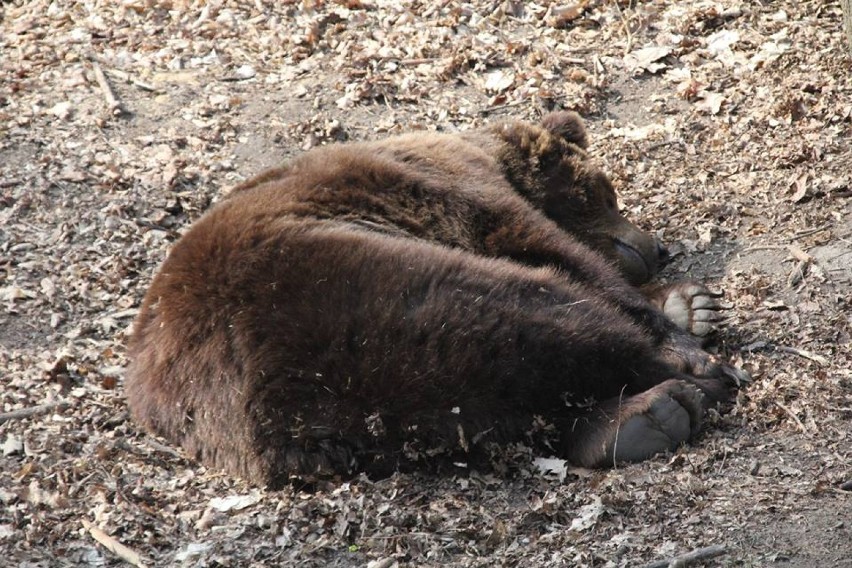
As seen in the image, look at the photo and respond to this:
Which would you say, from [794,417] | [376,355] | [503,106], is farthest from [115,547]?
[503,106]

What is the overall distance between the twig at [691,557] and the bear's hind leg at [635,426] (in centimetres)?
94

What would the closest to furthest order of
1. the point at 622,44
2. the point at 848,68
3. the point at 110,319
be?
1. the point at 110,319
2. the point at 848,68
3. the point at 622,44

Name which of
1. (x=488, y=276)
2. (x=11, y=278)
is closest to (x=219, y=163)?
(x=11, y=278)

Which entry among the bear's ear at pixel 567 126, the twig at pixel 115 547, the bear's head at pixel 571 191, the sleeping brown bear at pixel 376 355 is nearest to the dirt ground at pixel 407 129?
the twig at pixel 115 547

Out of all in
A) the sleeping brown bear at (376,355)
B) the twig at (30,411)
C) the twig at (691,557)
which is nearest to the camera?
the twig at (691,557)

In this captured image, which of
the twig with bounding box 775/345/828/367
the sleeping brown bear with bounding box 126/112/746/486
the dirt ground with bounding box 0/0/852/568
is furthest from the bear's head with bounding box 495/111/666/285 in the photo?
Answer: the twig with bounding box 775/345/828/367

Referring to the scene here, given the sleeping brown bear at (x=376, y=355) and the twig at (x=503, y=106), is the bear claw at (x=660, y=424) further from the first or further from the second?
the twig at (x=503, y=106)

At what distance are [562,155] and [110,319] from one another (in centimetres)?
340

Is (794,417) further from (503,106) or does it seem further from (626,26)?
(626,26)

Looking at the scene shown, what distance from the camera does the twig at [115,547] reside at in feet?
15.0

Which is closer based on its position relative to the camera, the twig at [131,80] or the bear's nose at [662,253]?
the bear's nose at [662,253]

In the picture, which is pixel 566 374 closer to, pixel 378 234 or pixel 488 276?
pixel 488 276

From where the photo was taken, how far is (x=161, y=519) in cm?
491

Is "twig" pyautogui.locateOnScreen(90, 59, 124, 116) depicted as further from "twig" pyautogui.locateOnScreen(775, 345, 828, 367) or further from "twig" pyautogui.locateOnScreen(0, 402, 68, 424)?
"twig" pyautogui.locateOnScreen(775, 345, 828, 367)
